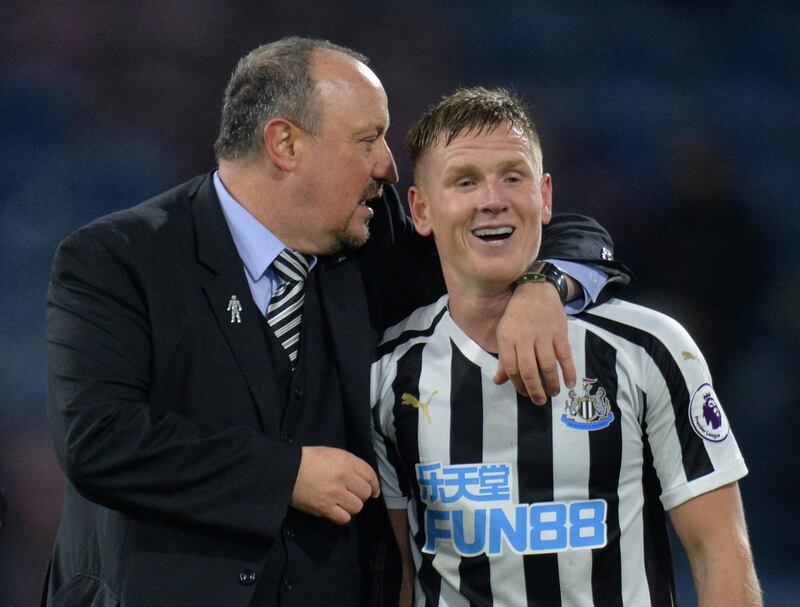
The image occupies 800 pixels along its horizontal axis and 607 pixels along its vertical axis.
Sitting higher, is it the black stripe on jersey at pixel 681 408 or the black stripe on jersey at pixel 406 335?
the black stripe on jersey at pixel 406 335

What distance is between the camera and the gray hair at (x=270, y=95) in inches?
85.7

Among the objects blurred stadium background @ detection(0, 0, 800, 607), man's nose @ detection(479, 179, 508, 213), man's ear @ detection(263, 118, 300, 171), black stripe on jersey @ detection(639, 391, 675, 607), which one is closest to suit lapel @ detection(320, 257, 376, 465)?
man's ear @ detection(263, 118, 300, 171)

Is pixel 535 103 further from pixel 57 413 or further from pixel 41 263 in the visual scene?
pixel 57 413

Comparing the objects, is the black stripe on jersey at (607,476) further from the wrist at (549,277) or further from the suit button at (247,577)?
the suit button at (247,577)

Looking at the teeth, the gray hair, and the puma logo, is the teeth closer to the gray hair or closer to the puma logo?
the puma logo

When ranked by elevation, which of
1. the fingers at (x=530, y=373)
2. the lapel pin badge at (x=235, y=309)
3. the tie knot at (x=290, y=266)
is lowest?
the fingers at (x=530, y=373)

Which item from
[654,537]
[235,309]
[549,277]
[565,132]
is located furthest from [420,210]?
[565,132]

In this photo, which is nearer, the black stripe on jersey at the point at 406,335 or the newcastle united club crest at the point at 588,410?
the newcastle united club crest at the point at 588,410

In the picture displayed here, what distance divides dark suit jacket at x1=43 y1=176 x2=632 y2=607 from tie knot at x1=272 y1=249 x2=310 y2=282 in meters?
0.10

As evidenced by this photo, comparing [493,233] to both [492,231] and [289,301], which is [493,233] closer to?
[492,231]

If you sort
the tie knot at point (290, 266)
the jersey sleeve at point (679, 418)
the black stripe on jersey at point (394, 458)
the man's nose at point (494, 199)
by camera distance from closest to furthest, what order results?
the jersey sleeve at point (679, 418)
the man's nose at point (494, 199)
the black stripe on jersey at point (394, 458)
the tie knot at point (290, 266)

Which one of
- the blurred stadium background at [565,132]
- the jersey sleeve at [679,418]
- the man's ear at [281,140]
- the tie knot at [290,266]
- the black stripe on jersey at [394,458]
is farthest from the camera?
the blurred stadium background at [565,132]

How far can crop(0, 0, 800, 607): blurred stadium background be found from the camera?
3.56 meters

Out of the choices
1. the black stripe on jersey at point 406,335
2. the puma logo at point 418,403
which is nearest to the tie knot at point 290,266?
the black stripe on jersey at point 406,335
